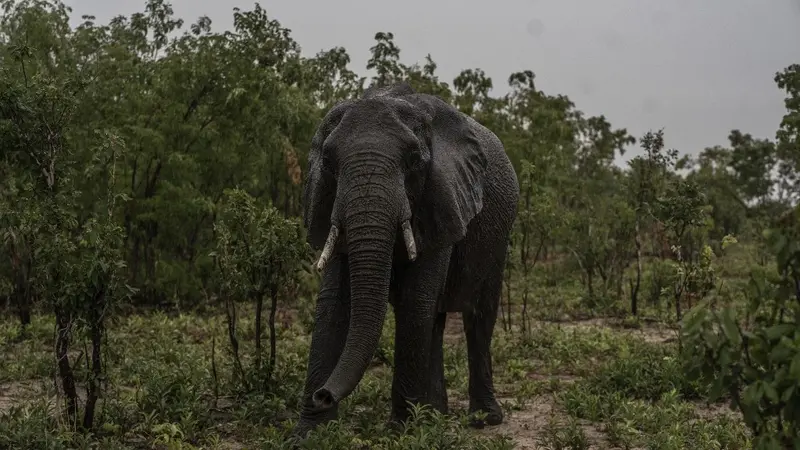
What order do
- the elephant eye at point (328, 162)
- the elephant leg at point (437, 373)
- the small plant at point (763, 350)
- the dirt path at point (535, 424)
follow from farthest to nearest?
the elephant leg at point (437, 373)
the dirt path at point (535, 424)
the elephant eye at point (328, 162)
the small plant at point (763, 350)

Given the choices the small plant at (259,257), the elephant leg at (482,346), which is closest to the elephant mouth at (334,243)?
the small plant at (259,257)

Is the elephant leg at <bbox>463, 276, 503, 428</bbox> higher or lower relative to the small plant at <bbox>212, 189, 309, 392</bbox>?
lower

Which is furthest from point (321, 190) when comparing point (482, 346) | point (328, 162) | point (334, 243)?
point (482, 346)

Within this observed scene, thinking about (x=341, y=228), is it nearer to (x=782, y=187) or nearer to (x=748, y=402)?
(x=748, y=402)

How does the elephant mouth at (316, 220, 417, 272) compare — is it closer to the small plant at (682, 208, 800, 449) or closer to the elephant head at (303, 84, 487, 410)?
the elephant head at (303, 84, 487, 410)

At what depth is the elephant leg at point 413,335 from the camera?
22.7 feet

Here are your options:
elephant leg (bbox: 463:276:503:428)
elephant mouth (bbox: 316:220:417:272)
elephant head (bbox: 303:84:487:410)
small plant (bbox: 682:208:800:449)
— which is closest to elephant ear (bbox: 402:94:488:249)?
elephant head (bbox: 303:84:487:410)

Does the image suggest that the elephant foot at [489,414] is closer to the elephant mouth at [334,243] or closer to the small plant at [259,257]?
the small plant at [259,257]

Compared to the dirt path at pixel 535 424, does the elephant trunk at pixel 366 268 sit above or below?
above

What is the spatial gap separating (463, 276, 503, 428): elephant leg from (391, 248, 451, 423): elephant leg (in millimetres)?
1452

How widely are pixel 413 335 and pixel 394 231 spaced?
3.14 ft

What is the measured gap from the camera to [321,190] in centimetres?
677

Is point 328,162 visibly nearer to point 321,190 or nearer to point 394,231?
point 321,190

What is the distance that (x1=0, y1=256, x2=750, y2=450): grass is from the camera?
6668mm
